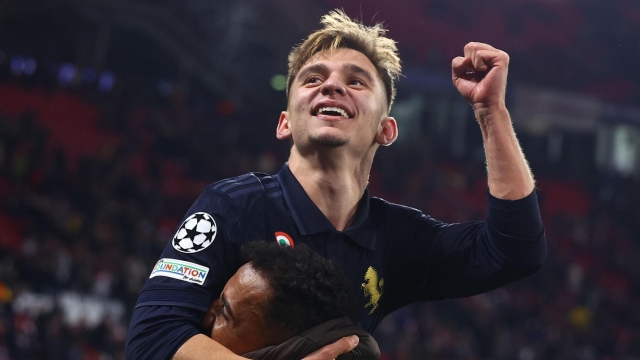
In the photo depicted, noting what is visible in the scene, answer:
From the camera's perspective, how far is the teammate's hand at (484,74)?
8.49 ft

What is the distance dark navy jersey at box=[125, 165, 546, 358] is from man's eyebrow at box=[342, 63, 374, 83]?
45 cm

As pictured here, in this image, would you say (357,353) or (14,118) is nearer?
(357,353)

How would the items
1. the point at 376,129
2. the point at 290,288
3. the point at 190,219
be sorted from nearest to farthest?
the point at 290,288, the point at 190,219, the point at 376,129

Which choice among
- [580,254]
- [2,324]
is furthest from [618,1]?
[2,324]

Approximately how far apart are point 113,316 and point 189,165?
5.16 metres

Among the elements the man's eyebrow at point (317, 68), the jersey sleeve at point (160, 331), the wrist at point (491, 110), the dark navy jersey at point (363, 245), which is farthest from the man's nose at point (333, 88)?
the jersey sleeve at point (160, 331)

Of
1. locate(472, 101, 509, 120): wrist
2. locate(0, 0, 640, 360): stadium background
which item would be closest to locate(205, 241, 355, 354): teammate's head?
locate(472, 101, 509, 120): wrist

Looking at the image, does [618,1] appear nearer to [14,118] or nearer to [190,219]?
[14,118]

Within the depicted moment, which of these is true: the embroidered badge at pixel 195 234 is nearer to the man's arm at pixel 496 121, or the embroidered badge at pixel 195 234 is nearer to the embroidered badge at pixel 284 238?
the embroidered badge at pixel 284 238

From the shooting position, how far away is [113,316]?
10039 millimetres

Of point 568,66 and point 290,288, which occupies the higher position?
point 568,66

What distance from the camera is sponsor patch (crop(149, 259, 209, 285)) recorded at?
227 cm

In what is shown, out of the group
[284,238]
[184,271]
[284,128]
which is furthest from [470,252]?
[184,271]

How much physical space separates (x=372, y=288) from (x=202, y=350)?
792 mm
